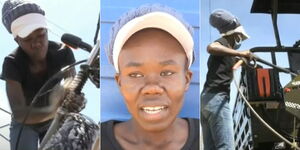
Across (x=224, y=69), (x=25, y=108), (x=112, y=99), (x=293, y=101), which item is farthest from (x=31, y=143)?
(x=293, y=101)

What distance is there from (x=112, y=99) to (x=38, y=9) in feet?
2.18

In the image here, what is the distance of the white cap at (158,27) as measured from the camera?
2896 millimetres

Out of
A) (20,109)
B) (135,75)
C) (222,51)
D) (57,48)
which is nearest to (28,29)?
(57,48)

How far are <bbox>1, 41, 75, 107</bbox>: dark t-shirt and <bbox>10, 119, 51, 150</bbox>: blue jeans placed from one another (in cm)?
11

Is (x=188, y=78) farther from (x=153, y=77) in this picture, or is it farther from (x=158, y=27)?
(x=158, y=27)

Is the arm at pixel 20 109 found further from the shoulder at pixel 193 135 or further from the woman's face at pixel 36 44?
the shoulder at pixel 193 135

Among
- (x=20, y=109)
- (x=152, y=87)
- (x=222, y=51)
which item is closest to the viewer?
(x=152, y=87)

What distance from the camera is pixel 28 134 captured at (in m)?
3.17

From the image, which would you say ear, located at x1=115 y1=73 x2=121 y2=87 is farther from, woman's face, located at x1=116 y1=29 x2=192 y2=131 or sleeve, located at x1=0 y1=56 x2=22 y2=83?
sleeve, located at x1=0 y1=56 x2=22 y2=83

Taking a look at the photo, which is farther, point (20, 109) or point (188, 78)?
point (20, 109)

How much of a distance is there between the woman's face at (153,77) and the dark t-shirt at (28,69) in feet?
1.33

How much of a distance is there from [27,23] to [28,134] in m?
0.54

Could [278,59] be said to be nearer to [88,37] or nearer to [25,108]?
[88,37]

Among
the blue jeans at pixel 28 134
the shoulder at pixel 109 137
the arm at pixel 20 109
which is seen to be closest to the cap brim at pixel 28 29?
the arm at pixel 20 109
